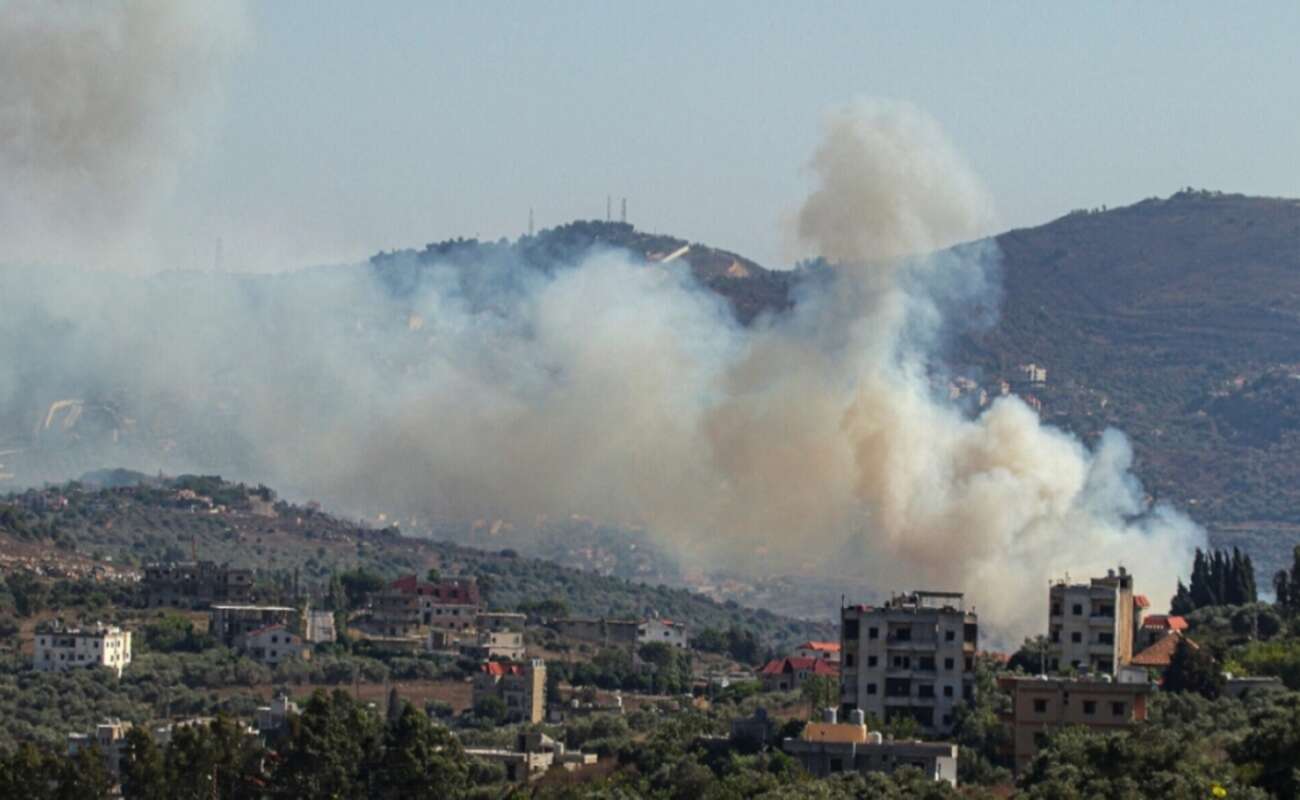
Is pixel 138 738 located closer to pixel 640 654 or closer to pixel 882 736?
pixel 882 736

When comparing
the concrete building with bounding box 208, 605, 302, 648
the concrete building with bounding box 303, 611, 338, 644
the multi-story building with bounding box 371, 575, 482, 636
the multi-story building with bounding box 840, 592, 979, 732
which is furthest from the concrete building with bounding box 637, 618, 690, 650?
the multi-story building with bounding box 840, 592, 979, 732

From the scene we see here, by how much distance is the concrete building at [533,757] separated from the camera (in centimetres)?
9294

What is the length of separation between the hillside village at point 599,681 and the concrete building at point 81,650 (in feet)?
0.45

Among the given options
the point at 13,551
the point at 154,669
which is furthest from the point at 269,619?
the point at 13,551

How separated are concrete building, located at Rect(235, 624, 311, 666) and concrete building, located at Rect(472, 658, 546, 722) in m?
9.04

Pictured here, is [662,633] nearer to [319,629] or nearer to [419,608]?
[419,608]

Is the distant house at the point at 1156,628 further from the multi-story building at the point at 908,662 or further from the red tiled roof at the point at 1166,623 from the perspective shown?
the multi-story building at the point at 908,662

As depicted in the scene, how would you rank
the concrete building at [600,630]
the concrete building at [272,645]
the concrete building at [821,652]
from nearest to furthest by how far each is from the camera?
the concrete building at [821,652], the concrete building at [272,645], the concrete building at [600,630]

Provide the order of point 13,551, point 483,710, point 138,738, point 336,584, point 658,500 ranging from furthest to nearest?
1. point 658,500
2. point 13,551
3. point 336,584
4. point 483,710
5. point 138,738

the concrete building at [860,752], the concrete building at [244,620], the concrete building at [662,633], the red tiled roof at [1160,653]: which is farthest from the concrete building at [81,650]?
the concrete building at [860,752]

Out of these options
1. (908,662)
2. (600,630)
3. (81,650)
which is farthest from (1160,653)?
(600,630)

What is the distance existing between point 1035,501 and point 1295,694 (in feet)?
168

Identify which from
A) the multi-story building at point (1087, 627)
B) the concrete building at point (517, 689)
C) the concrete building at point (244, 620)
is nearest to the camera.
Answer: the multi-story building at point (1087, 627)

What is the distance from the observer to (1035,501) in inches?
4980
